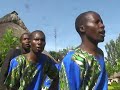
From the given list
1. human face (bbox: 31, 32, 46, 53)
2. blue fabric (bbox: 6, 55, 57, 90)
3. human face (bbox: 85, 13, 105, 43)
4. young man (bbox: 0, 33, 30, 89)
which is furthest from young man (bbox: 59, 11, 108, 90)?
young man (bbox: 0, 33, 30, 89)

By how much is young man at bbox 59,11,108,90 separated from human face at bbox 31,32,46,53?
1.82 metres

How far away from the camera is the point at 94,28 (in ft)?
12.6

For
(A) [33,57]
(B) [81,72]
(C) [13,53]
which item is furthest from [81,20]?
(C) [13,53]

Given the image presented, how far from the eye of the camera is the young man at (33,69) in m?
5.78

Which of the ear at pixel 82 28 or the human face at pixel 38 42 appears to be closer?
the ear at pixel 82 28

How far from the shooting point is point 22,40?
7.44 metres

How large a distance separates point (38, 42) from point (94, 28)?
199 cm

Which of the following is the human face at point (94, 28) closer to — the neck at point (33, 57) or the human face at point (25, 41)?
the neck at point (33, 57)

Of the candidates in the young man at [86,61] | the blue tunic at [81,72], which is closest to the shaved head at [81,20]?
the young man at [86,61]

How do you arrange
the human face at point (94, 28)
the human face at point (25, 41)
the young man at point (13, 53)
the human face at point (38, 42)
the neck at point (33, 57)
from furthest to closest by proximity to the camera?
1. the human face at point (25, 41)
2. the young man at point (13, 53)
3. the neck at point (33, 57)
4. the human face at point (38, 42)
5. the human face at point (94, 28)

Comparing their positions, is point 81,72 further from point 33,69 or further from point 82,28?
point 33,69

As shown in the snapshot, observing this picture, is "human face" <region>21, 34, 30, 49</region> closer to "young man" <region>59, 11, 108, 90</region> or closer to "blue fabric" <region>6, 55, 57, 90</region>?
"blue fabric" <region>6, 55, 57, 90</region>

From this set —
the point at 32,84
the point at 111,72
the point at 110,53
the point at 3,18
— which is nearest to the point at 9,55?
the point at 32,84

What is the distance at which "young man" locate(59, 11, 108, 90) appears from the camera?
3662 millimetres
